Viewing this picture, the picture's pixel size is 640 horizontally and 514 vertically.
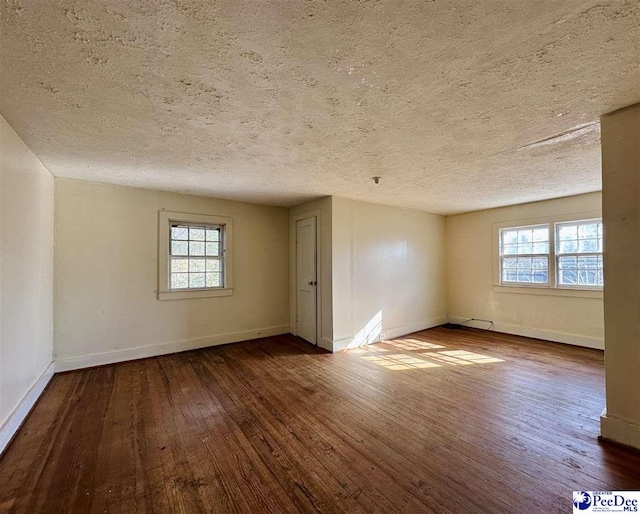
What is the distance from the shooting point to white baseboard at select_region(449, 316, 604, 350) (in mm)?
4092

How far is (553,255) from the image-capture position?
4.53 m

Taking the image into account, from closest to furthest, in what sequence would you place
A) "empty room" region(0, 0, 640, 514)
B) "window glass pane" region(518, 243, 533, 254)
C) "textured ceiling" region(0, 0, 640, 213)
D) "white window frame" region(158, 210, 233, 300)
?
"textured ceiling" region(0, 0, 640, 213) < "empty room" region(0, 0, 640, 514) < "white window frame" region(158, 210, 233, 300) < "window glass pane" region(518, 243, 533, 254)

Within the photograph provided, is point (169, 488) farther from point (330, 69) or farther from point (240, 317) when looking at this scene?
point (240, 317)

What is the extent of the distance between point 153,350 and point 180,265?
1226mm

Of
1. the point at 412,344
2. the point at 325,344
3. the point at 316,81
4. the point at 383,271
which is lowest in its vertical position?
the point at 412,344

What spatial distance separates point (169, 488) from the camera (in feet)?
5.24

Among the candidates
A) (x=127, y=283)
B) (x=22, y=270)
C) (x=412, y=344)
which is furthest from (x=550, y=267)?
(x=22, y=270)

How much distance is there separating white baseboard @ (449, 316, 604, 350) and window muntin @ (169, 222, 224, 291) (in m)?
4.98

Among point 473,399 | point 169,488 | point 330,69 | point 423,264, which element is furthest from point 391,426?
point 423,264

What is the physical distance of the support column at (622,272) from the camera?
1856 millimetres

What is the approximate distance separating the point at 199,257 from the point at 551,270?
5.66 m

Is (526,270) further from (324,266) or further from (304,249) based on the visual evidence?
(304,249)

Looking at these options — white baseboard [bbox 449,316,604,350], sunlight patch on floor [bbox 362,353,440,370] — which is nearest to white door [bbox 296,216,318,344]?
sunlight patch on floor [bbox 362,353,440,370]

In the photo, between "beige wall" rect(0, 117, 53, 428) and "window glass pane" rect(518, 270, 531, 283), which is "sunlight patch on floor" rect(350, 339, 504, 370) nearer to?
"window glass pane" rect(518, 270, 531, 283)
